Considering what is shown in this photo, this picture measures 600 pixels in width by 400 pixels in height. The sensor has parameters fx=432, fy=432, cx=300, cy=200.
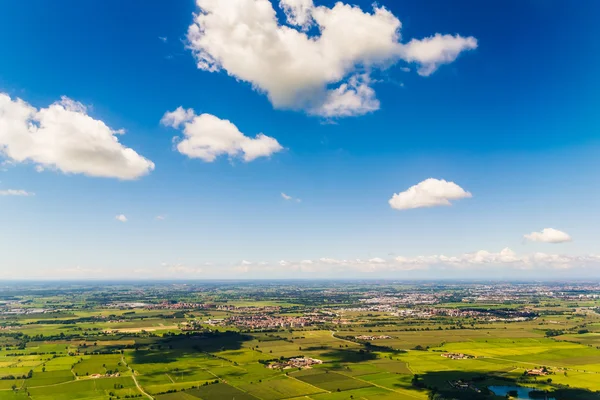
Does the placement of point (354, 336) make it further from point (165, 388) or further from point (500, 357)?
point (165, 388)

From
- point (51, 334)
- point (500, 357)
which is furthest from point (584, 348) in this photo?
point (51, 334)

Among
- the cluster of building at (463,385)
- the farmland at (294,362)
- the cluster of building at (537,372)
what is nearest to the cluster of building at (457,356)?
the farmland at (294,362)

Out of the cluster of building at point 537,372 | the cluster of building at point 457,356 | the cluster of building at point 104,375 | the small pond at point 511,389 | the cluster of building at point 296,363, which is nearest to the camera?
the small pond at point 511,389

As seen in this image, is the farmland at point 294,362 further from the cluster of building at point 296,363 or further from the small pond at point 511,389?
the small pond at point 511,389

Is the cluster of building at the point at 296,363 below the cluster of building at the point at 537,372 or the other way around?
below

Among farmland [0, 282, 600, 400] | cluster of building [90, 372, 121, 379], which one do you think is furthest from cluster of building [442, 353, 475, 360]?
cluster of building [90, 372, 121, 379]

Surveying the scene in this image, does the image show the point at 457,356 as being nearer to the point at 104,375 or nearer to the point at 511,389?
the point at 511,389

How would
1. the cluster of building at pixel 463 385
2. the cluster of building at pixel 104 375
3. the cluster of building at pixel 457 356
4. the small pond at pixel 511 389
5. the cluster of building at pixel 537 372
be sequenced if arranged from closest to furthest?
the small pond at pixel 511 389 < the cluster of building at pixel 463 385 < the cluster of building at pixel 104 375 < the cluster of building at pixel 537 372 < the cluster of building at pixel 457 356

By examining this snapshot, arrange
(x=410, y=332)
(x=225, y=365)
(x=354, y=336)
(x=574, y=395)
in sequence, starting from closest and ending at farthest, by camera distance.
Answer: (x=574, y=395), (x=225, y=365), (x=354, y=336), (x=410, y=332)

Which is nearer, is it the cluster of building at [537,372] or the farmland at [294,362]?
the farmland at [294,362]
